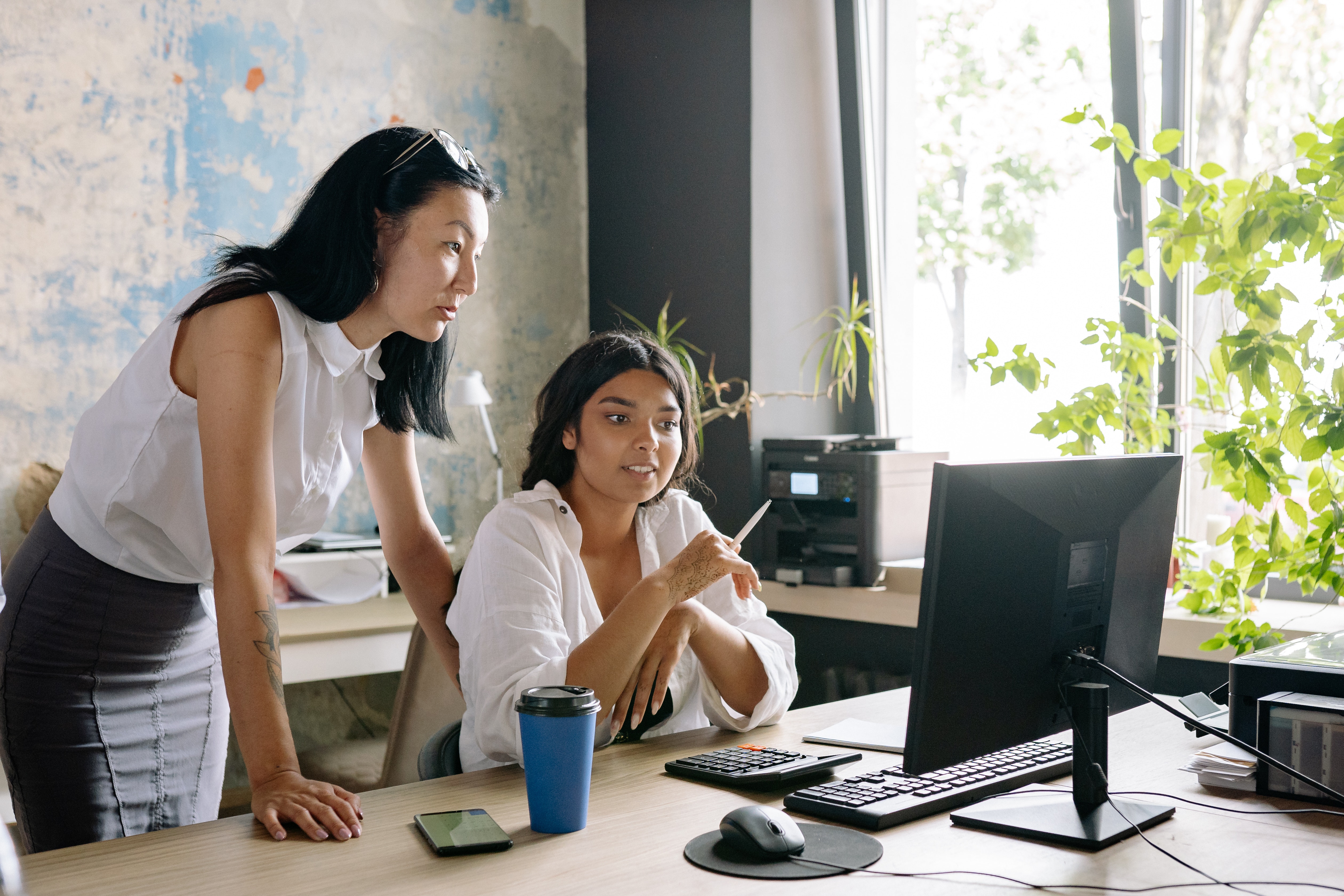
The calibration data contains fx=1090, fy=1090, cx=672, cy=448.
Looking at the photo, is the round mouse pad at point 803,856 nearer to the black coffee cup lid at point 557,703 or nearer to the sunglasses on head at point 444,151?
the black coffee cup lid at point 557,703

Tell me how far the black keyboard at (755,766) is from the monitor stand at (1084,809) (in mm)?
184

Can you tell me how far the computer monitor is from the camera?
3.33 ft

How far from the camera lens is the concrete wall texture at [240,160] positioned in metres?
2.93

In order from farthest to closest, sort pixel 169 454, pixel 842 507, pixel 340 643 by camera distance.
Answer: pixel 842 507, pixel 340 643, pixel 169 454

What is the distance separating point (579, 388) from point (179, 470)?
62 centimetres

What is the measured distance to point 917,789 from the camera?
1220mm

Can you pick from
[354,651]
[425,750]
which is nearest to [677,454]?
[425,750]

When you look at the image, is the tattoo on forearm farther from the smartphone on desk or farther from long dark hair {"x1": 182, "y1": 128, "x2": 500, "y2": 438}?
long dark hair {"x1": 182, "y1": 128, "x2": 500, "y2": 438}

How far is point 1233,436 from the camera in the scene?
5.38 ft

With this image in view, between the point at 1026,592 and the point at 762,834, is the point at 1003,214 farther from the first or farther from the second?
the point at 762,834

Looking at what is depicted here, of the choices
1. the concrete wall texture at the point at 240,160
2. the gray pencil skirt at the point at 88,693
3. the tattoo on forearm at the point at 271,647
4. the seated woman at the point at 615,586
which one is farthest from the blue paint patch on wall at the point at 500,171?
the tattoo on forearm at the point at 271,647

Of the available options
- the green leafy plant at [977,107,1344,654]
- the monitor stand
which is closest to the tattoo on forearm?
the monitor stand

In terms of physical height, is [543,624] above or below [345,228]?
below

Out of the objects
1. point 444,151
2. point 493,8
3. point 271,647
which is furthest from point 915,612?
point 493,8
